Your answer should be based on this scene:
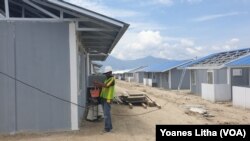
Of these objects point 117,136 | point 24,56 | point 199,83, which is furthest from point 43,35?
point 199,83

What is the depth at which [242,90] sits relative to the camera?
21.3m

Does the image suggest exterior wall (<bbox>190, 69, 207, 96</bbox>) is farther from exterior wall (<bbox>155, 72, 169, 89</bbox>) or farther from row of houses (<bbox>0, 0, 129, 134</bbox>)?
row of houses (<bbox>0, 0, 129, 134</bbox>)

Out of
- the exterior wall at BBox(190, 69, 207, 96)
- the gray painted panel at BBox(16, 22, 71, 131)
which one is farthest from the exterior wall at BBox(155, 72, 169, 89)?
the gray painted panel at BBox(16, 22, 71, 131)

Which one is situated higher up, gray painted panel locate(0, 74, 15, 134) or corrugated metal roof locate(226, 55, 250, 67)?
corrugated metal roof locate(226, 55, 250, 67)

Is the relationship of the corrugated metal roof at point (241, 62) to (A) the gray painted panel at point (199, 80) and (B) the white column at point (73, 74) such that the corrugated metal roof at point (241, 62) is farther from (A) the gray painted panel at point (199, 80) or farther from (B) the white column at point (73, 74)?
(B) the white column at point (73, 74)

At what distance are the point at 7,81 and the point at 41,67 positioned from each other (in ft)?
3.39

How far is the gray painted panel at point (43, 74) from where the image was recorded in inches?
472

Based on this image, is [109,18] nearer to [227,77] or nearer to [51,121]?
[51,121]

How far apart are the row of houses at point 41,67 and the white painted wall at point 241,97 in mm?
10646

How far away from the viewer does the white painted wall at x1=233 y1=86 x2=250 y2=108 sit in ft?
68.2

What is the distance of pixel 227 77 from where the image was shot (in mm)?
25875

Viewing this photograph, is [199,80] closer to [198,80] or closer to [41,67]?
[198,80]

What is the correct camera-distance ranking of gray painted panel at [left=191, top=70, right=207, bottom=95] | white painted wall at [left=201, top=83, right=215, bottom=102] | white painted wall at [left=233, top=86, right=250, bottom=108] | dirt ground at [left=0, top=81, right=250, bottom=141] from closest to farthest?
dirt ground at [left=0, top=81, right=250, bottom=141]
white painted wall at [left=233, top=86, right=250, bottom=108]
white painted wall at [left=201, top=83, right=215, bottom=102]
gray painted panel at [left=191, top=70, right=207, bottom=95]

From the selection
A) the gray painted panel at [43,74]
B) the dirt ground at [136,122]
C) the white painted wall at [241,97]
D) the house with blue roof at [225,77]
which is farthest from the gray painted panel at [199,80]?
the gray painted panel at [43,74]
